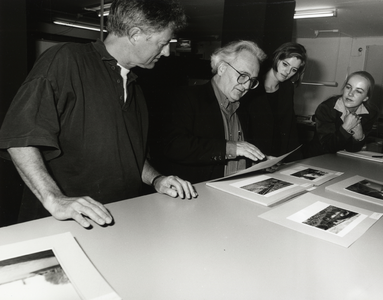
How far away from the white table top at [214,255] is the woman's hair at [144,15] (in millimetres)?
673

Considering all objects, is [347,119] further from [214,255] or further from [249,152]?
[214,255]

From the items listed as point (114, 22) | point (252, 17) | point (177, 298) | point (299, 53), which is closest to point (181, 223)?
point (177, 298)

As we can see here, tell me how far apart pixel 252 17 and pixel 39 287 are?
2.98 meters

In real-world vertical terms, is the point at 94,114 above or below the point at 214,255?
above

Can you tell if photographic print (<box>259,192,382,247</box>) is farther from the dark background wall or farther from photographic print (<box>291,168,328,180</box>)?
the dark background wall

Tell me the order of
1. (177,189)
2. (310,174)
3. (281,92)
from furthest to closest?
(281,92)
(310,174)
(177,189)

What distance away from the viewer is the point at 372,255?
0.84 metres

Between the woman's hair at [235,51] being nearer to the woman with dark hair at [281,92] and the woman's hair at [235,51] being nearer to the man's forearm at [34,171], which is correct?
the woman with dark hair at [281,92]

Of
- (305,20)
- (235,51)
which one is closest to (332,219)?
(235,51)

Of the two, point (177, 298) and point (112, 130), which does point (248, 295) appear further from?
point (112, 130)

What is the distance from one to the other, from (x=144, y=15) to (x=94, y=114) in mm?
426

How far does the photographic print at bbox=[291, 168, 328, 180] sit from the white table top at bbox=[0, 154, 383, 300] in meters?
0.47

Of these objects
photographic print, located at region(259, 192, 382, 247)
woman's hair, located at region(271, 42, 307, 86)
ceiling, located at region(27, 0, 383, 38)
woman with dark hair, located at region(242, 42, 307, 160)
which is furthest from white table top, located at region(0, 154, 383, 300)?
ceiling, located at region(27, 0, 383, 38)

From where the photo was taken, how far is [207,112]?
174cm
